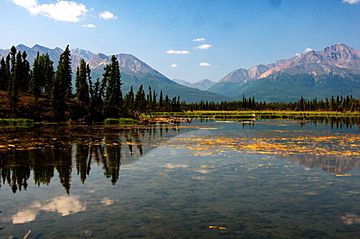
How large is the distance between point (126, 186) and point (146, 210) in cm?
586

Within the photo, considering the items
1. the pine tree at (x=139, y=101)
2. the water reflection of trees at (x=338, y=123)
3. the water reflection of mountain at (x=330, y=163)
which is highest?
the pine tree at (x=139, y=101)

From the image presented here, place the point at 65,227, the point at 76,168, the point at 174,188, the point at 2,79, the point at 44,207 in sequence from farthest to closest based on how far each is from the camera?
the point at 2,79
the point at 76,168
the point at 174,188
the point at 44,207
the point at 65,227

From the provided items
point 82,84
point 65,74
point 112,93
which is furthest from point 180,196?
point 112,93

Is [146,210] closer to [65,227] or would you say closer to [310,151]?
[65,227]

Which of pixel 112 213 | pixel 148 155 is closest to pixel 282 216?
pixel 112 213

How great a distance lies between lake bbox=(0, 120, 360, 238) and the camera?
14.9 meters

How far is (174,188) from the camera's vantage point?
73.6 feet

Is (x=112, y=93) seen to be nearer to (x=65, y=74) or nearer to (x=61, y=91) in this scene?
(x=65, y=74)

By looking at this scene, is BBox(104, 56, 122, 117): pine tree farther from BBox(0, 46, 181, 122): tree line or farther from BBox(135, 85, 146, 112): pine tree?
BBox(135, 85, 146, 112): pine tree

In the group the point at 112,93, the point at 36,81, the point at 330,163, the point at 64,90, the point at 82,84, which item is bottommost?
the point at 330,163

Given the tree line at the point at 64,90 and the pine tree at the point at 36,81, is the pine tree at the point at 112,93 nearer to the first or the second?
the tree line at the point at 64,90

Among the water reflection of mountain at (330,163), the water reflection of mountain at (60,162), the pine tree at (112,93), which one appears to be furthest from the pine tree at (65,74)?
the water reflection of mountain at (330,163)

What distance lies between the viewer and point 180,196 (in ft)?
67.0

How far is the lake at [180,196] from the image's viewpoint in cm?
1490
